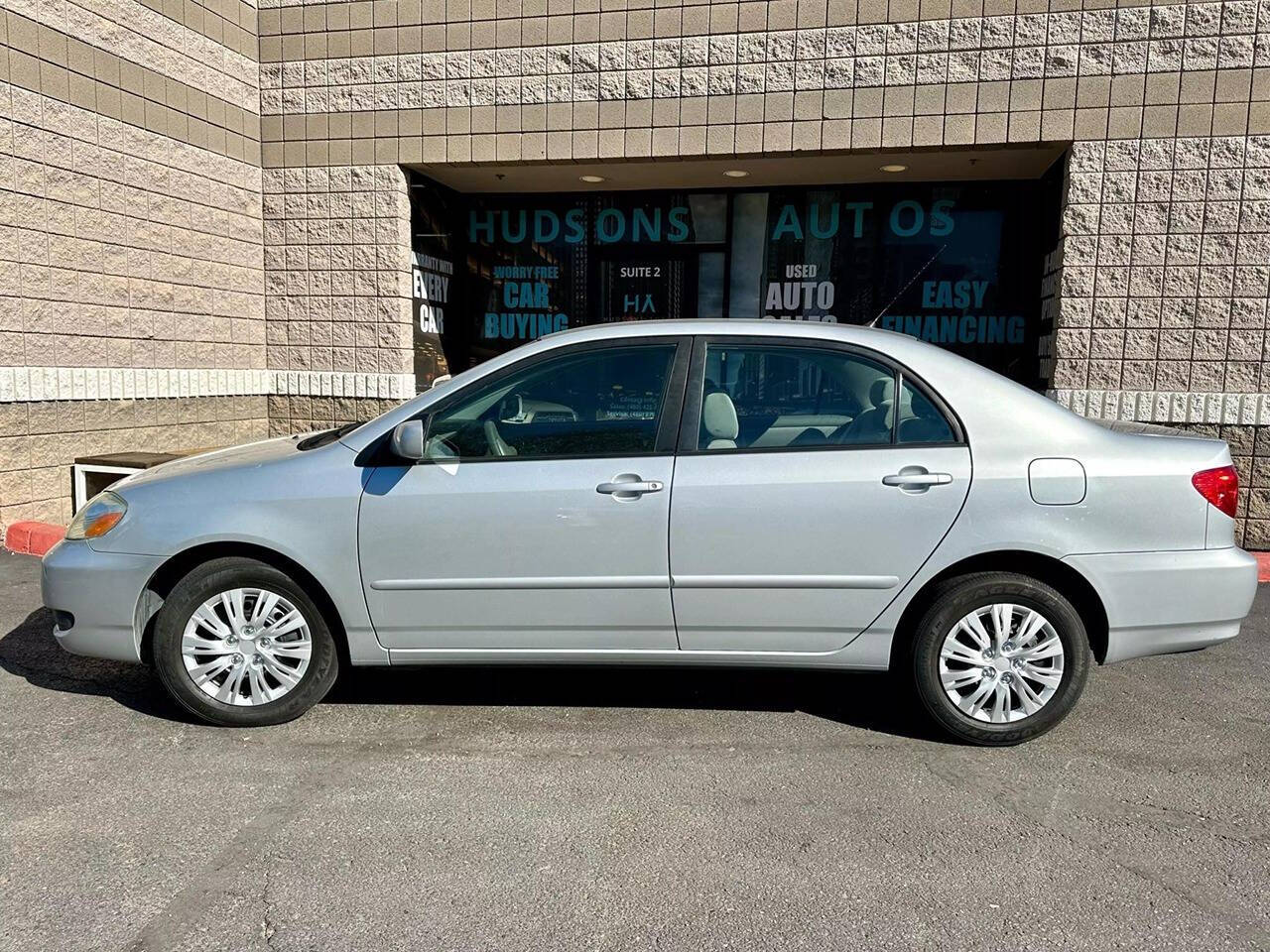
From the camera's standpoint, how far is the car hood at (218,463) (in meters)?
4.21

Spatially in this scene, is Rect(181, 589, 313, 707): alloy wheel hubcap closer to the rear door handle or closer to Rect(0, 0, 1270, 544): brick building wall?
the rear door handle

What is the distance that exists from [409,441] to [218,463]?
1.03 metres

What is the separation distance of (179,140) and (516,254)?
3.42 m

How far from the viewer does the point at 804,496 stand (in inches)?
154

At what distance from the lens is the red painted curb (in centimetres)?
730

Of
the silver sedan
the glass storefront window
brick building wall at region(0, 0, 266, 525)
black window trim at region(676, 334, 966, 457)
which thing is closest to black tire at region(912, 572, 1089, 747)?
the silver sedan

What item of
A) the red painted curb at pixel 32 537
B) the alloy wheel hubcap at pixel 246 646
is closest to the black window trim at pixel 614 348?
the alloy wheel hubcap at pixel 246 646

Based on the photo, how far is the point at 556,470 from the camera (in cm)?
402

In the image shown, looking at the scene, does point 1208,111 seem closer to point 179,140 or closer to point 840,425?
point 840,425

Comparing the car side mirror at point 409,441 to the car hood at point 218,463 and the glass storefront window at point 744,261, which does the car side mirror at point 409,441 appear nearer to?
the car hood at point 218,463

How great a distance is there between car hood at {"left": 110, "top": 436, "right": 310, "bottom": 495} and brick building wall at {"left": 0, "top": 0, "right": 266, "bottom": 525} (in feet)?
12.5

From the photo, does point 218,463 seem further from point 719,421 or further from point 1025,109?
point 1025,109

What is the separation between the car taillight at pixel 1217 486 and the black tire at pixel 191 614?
3.60 metres

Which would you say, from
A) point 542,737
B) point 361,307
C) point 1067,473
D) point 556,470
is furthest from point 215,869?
point 361,307
